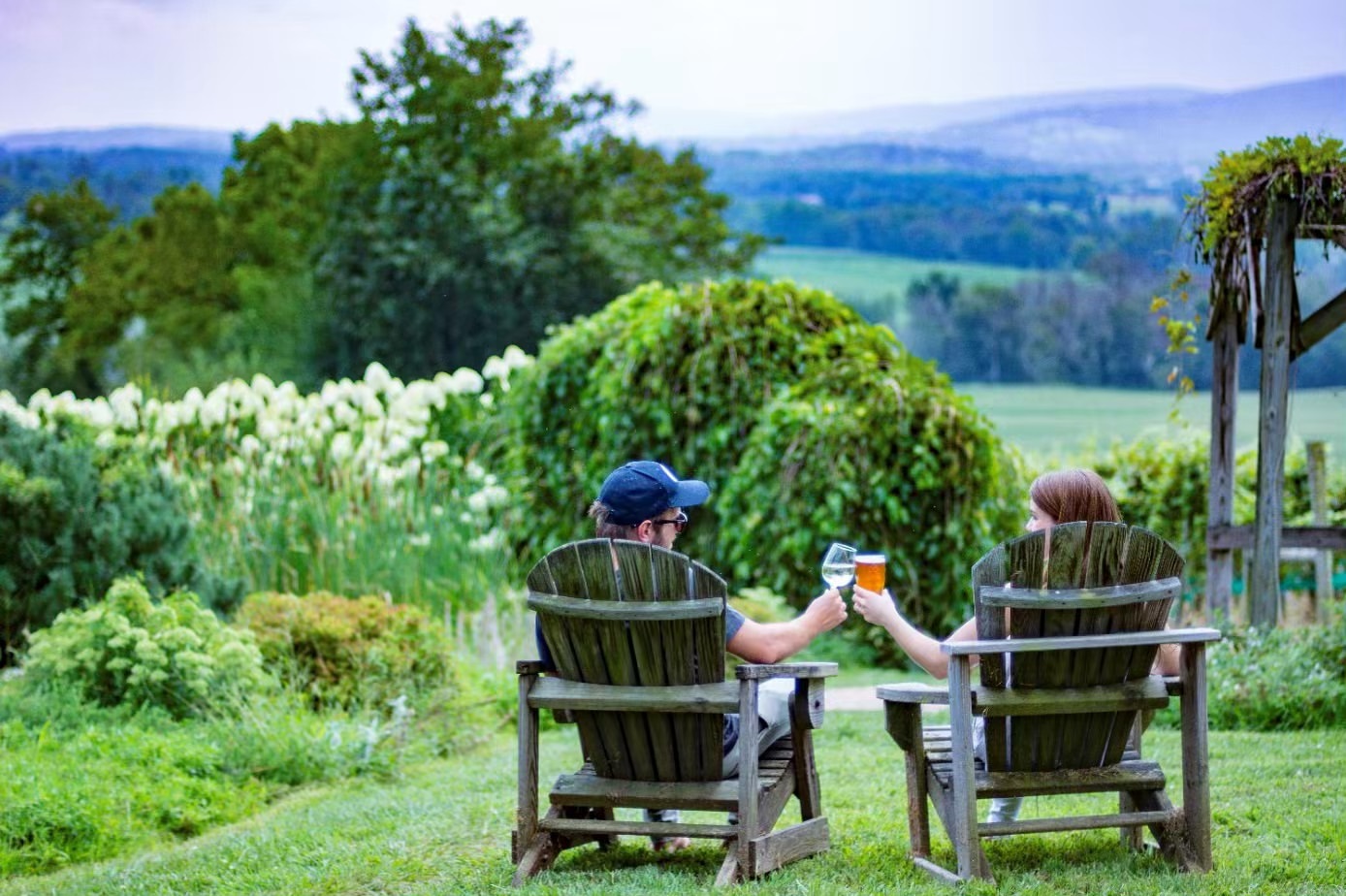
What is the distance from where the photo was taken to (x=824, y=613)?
3732 mm

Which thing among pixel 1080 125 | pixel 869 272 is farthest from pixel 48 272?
pixel 1080 125

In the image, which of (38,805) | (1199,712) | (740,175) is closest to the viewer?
(1199,712)

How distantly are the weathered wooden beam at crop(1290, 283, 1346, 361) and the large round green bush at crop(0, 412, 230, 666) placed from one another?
19.1ft

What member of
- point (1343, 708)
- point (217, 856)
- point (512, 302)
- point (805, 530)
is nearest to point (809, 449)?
point (805, 530)

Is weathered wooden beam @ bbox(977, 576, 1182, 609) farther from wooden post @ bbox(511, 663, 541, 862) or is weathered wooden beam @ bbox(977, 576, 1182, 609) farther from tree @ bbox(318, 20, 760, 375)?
tree @ bbox(318, 20, 760, 375)

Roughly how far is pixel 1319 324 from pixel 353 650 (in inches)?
203

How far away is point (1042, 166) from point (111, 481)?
2100 cm

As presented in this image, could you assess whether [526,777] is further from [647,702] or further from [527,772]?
[647,702]

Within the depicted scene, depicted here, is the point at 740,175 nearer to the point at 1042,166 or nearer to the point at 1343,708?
the point at 1042,166

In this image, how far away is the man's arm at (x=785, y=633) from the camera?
3.70m

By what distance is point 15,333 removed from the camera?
3141 cm

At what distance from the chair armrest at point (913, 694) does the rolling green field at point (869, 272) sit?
17069mm

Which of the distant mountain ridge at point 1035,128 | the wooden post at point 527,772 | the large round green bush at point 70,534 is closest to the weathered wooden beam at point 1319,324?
the wooden post at point 527,772

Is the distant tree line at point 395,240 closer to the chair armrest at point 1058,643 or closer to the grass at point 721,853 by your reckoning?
the grass at point 721,853
